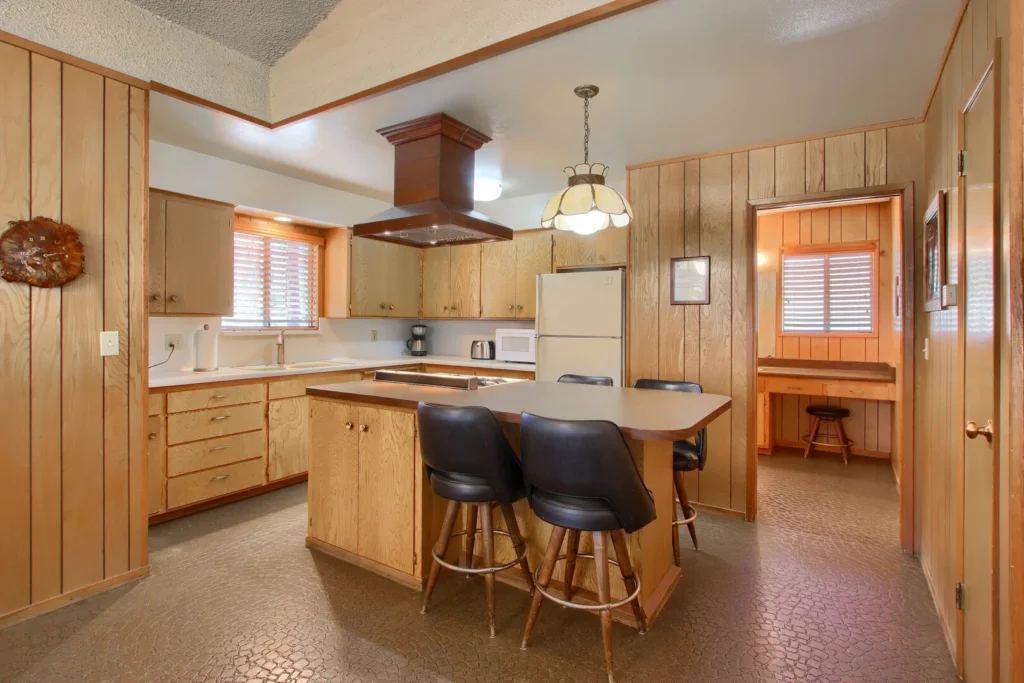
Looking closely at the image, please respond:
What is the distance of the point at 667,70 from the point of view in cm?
241

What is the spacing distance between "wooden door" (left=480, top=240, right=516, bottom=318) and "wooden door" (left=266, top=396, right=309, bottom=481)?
1919 millimetres

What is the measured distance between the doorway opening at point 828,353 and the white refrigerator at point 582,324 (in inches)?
54.7

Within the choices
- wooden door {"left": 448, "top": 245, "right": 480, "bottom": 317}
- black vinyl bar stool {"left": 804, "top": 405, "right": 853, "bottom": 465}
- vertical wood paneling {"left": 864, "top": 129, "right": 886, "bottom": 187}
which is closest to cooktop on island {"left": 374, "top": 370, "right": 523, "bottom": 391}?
wooden door {"left": 448, "top": 245, "right": 480, "bottom": 317}

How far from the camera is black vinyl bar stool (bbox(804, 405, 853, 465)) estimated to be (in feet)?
15.4

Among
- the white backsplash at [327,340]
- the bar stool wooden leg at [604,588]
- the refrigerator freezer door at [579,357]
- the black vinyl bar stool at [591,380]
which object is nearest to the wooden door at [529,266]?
the white backsplash at [327,340]

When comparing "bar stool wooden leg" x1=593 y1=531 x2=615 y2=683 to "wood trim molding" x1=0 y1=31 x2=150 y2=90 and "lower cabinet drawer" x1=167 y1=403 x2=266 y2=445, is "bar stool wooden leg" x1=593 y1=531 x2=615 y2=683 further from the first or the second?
"wood trim molding" x1=0 y1=31 x2=150 y2=90

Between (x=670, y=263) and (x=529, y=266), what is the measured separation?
1.49 metres

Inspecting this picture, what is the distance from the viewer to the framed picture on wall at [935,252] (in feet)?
6.73

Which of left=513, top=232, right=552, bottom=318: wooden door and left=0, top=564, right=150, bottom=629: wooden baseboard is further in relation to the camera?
left=513, top=232, right=552, bottom=318: wooden door

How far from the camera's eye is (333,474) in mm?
2699

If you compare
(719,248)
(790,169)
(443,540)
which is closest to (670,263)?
(719,248)

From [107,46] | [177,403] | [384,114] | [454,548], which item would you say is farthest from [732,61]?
[177,403]

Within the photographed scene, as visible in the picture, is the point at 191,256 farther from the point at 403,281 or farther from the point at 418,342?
the point at 418,342

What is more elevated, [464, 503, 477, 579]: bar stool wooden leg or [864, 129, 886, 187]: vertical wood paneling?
[864, 129, 886, 187]: vertical wood paneling
